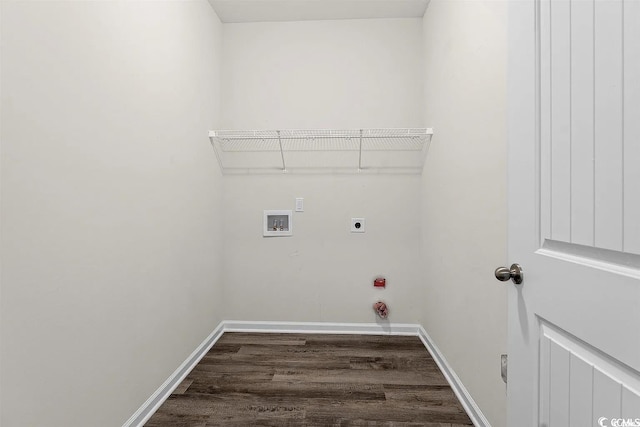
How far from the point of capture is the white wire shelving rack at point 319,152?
2.73 meters

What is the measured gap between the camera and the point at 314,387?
6.56 feet

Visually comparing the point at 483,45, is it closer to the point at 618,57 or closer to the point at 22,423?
the point at 618,57

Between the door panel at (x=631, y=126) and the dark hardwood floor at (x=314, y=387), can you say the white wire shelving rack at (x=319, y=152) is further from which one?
the door panel at (x=631, y=126)

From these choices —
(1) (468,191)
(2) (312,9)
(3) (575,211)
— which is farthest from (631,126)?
(2) (312,9)

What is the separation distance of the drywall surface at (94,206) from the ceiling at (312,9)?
0.47 m

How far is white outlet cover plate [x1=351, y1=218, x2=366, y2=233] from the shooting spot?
281 centimetres

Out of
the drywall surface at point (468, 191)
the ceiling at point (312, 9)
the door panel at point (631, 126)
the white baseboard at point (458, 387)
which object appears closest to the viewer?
the door panel at point (631, 126)

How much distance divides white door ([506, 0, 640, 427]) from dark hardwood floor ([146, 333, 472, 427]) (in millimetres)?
956

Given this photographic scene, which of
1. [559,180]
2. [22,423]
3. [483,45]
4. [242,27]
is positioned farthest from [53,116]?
[242,27]

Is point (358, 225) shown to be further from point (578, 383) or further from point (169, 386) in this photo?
point (578, 383)

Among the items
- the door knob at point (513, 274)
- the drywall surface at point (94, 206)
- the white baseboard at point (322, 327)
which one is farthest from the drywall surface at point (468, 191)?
the drywall surface at point (94, 206)

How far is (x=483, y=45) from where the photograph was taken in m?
1.61

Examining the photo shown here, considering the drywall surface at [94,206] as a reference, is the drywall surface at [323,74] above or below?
above

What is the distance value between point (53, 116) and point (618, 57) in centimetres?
157
